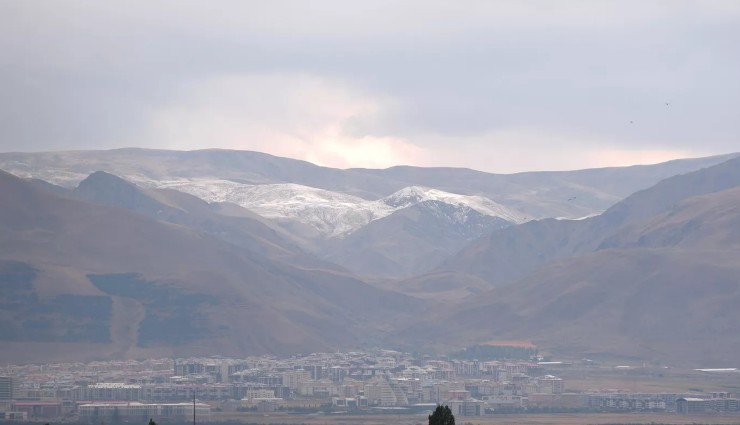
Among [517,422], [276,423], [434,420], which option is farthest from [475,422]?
[434,420]

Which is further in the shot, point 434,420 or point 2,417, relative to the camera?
point 2,417

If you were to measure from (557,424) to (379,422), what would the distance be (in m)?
19.5

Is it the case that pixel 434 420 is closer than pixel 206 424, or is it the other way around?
pixel 434 420

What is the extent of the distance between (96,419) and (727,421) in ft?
224

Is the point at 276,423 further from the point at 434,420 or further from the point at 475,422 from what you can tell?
the point at 434,420

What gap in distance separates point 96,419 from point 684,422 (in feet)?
210

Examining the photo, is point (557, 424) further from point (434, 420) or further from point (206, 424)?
point (434, 420)

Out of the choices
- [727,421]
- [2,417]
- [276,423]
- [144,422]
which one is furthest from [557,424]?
[2,417]

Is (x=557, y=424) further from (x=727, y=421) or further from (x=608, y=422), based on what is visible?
(x=727, y=421)

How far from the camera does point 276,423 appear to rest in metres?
194

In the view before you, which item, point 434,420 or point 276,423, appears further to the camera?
point 276,423

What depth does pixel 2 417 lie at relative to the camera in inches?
7805

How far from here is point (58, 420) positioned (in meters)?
197

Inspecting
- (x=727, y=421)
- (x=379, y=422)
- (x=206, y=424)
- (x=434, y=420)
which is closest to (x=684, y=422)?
(x=727, y=421)
